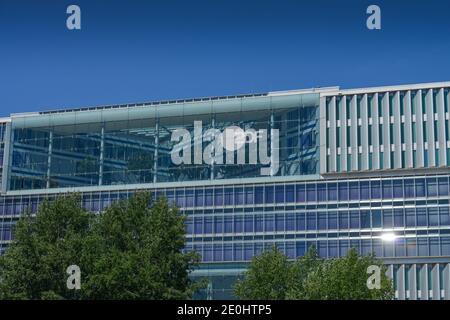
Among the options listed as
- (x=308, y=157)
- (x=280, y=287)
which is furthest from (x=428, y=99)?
(x=280, y=287)

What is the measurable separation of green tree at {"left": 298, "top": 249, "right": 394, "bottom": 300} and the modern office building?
34.5 metres

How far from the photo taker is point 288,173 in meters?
109

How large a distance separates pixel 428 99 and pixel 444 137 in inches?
194

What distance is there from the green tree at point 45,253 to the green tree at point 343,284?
1677 cm

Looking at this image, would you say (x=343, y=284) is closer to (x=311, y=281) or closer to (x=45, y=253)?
(x=311, y=281)

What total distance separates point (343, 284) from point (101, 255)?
1779 centimetres

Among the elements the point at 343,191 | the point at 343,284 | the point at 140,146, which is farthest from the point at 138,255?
the point at 140,146

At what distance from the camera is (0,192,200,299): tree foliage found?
213 ft

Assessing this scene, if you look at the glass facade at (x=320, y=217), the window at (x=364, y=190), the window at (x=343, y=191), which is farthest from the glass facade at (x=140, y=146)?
the window at (x=364, y=190)

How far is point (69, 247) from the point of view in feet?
221

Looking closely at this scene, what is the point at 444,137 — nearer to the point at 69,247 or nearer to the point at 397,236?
the point at 397,236

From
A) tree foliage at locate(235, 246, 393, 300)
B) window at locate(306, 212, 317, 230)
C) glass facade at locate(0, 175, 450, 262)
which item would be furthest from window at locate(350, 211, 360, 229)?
tree foliage at locate(235, 246, 393, 300)

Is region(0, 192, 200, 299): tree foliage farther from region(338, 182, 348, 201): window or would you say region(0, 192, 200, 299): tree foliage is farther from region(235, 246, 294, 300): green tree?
region(338, 182, 348, 201): window


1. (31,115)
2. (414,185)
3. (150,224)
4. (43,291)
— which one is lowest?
(43,291)
